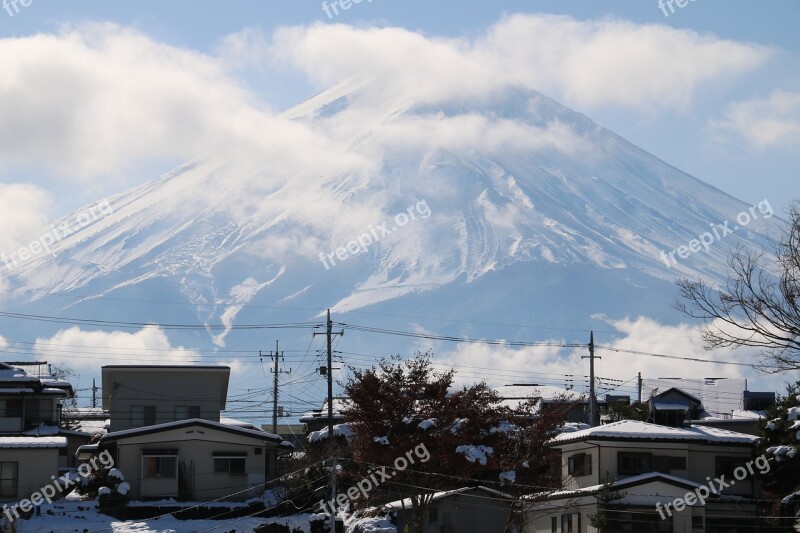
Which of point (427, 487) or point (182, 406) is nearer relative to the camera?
point (427, 487)

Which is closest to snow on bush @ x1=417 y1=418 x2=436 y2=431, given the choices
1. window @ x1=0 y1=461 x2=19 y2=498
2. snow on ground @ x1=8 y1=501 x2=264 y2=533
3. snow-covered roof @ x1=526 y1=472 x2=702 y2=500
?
snow-covered roof @ x1=526 y1=472 x2=702 y2=500

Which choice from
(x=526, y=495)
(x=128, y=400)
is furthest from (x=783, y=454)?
(x=128, y=400)

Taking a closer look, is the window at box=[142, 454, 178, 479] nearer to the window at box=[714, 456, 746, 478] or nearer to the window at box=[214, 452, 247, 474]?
the window at box=[214, 452, 247, 474]

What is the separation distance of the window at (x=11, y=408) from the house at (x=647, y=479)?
22927mm

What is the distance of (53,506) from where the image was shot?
45.9 m

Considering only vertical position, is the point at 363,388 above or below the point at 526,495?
above

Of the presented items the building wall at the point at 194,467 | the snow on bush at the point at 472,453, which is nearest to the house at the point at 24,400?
the building wall at the point at 194,467

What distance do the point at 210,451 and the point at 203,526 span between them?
514 cm

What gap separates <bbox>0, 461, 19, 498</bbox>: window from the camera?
47.5 m

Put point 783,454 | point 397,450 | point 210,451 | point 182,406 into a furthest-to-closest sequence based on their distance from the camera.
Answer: point 182,406 → point 210,451 → point 783,454 → point 397,450

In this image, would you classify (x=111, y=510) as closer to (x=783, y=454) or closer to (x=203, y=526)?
(x=203, y=526)
